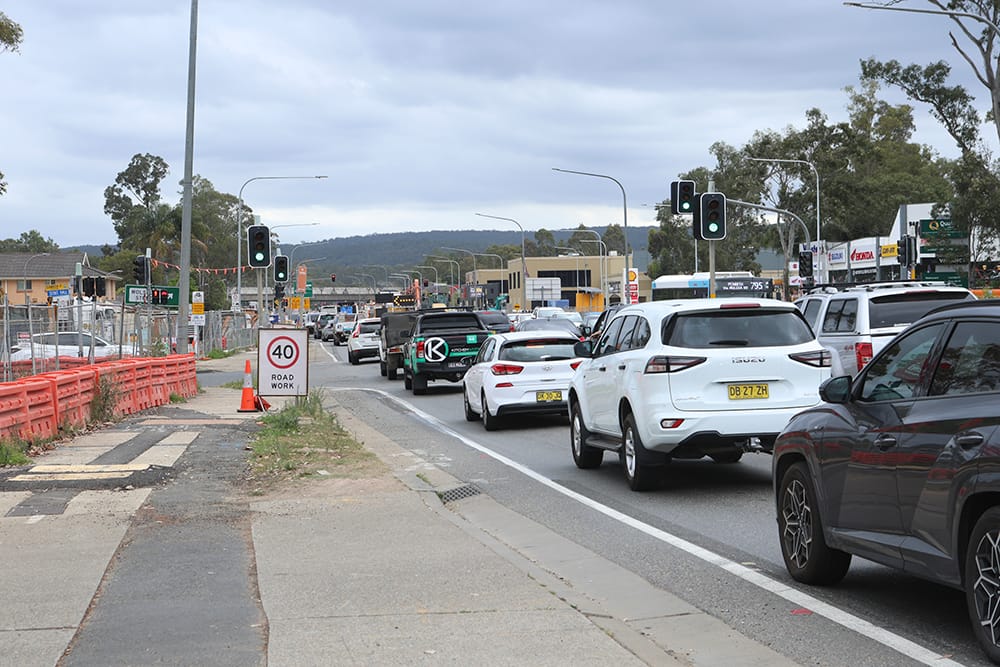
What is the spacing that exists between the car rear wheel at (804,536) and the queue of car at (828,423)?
12 millimetres

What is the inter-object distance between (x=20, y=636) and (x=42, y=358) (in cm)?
1455

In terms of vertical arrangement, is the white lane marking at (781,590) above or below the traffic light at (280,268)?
below

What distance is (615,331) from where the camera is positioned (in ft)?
44.4

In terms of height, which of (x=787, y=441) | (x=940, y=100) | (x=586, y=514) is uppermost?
(x=940, y=100)

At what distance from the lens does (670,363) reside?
38.5 ft

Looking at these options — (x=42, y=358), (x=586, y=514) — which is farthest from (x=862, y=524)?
(x=42, y=358)

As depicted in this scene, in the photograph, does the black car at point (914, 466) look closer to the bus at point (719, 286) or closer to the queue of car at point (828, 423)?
the queue of car at point (828, 423)

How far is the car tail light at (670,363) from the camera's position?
1168 centimetres

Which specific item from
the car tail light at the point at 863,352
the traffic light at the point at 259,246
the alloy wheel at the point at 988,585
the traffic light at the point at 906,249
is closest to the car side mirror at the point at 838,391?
the alloy wheel at the point at 988,585

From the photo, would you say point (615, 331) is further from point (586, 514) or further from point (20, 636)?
point (20, 636)

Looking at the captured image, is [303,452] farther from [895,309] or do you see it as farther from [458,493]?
[895,309]

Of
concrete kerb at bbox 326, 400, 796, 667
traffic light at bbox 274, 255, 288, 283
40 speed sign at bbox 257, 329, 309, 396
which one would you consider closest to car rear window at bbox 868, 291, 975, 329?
concrete kerb at bbox 326, 400, 796, 667

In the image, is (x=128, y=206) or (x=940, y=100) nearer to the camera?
(x=940, y=100)

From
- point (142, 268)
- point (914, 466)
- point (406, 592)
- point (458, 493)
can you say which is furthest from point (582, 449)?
point (142, 268)
